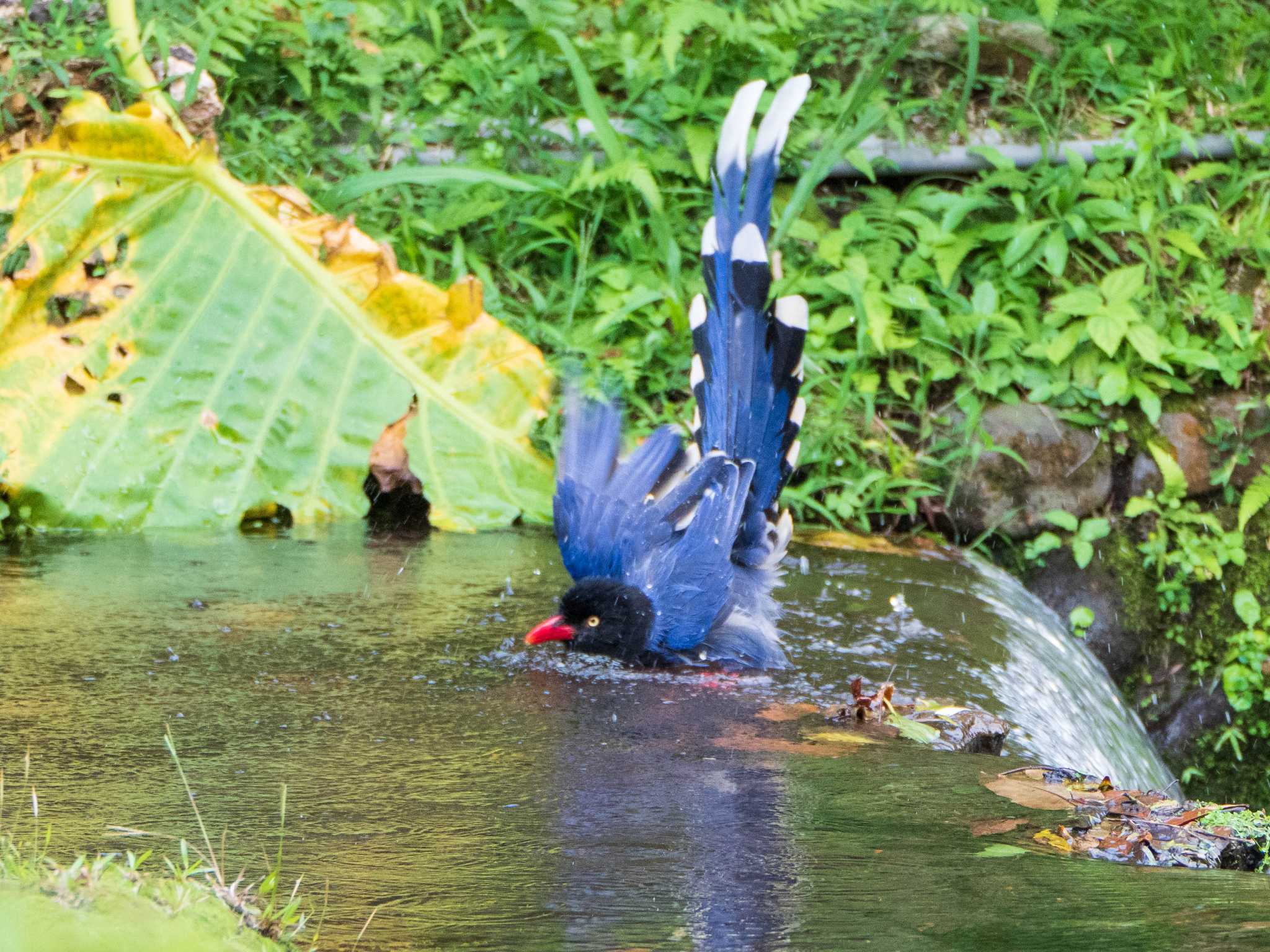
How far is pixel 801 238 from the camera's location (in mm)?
5117

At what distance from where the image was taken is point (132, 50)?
5035 millimetres

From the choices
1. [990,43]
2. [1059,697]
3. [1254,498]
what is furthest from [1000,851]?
[990,43]

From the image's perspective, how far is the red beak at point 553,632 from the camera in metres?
3.01

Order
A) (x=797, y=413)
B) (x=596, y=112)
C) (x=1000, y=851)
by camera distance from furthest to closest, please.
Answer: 1. (x=596, y=112)
2. (x=797, y=413)
3. (x=1000, y=851)

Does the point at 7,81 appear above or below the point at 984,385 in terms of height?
above

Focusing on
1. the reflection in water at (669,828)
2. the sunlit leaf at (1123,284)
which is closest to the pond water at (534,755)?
the reflection in water at (669,828)

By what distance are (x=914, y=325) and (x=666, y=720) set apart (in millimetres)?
2701

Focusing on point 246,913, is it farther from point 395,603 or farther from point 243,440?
point 243,440

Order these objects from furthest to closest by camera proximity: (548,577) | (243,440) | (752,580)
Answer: (243,440) → (548,577) → (752,580)

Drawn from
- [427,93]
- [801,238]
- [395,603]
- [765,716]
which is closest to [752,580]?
[765,716]

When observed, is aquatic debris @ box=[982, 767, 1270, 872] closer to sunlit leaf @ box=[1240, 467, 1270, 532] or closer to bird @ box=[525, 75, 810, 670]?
bird @ box=[525, 75, 810, 670]

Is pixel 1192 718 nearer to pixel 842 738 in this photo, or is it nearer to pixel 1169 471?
pixel 1169 471

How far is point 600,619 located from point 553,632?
11 centimetres

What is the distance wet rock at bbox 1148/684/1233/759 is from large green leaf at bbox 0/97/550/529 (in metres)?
2.34
